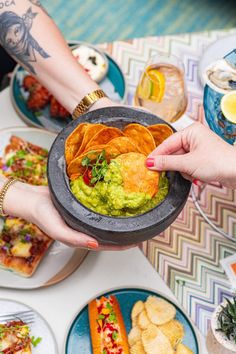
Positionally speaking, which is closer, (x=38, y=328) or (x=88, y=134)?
(x=88, y=134)

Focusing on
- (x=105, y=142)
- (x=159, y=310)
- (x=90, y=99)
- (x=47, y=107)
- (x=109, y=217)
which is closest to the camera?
(x=109, y=217)

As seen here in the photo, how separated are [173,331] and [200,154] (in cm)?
44

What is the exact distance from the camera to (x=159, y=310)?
1453 millimetres

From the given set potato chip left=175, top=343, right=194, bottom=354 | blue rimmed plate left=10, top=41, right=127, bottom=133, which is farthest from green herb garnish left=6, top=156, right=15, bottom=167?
potato chip left=175, top=343, right=194, bottom=354

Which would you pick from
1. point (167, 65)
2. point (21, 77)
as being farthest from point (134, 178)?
point (21, 77)

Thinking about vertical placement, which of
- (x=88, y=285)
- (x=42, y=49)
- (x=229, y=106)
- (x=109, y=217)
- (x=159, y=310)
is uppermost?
(x=42, y=49)

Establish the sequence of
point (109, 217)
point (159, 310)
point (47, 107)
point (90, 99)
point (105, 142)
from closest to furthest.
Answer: point (109, 217), point (105, 142), point (159, 310), point (90, 99), point (47, 107)

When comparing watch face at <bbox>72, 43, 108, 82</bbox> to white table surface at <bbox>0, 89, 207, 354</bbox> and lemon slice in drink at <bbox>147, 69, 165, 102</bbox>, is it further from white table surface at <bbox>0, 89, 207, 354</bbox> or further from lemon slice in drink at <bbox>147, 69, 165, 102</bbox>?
white table surface at <bbox>0, 89, 207, 354</bbox>

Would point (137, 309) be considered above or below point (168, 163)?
below

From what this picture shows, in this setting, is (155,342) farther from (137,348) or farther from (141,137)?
(141,137)

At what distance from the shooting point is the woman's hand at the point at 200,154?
1.31 meters

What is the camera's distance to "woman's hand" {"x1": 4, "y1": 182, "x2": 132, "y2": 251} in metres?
1.32

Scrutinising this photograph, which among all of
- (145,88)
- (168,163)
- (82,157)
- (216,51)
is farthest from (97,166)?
(216,51)

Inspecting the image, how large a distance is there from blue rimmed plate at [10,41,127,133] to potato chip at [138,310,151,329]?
0.62 metres
